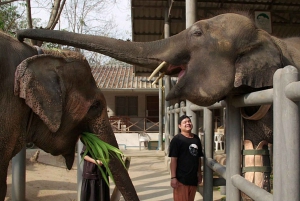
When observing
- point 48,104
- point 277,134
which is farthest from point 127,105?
point 277,134

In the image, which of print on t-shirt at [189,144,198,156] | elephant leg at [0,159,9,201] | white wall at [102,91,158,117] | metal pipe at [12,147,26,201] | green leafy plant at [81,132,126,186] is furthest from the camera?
white wall at [102,91,158,117]

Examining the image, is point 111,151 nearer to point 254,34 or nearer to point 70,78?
point 70,78

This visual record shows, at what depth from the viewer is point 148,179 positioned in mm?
7668

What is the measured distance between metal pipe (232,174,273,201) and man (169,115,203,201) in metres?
1.89

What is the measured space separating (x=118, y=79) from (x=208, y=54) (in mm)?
18730

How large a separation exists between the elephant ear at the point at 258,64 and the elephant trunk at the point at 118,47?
0.38 metres

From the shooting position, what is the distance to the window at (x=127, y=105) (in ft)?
63.0

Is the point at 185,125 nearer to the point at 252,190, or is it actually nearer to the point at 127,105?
the point at 252,190

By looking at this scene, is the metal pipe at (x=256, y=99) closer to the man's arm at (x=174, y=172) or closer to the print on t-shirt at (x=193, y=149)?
the print on t-shirt at (x=193, y=149)

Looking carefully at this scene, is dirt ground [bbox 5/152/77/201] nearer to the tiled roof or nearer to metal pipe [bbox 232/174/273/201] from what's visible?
metal pipe [bbox 232/174/273/201]

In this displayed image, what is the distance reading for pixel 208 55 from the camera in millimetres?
2088

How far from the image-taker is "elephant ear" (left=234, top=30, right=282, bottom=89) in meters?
1.98

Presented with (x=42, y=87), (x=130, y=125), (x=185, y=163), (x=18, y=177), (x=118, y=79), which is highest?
(x=118, y=79)

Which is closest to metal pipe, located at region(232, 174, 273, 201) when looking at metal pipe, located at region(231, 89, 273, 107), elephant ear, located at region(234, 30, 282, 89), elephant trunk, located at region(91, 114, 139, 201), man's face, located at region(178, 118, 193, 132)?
metal pipe, located at region(231, 89, 273, 107)
